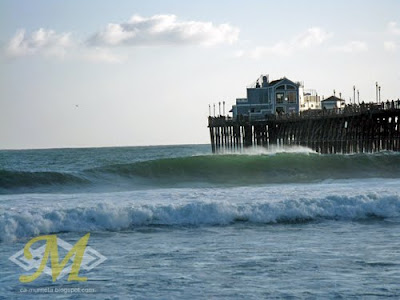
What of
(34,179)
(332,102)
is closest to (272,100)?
(332,102)

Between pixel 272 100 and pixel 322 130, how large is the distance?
1549cm

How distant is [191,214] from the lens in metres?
19.6

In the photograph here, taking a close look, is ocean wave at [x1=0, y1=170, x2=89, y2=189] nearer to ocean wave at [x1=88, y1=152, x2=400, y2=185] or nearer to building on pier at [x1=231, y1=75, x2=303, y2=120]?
ocean wave at [x1=88, y1=152, x2=400, y2=185]

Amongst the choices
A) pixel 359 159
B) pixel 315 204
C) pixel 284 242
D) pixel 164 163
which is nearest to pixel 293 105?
pixel 359 159

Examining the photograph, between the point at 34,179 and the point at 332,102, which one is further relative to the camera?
the point at 332,102

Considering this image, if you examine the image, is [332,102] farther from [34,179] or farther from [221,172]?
[34,179]

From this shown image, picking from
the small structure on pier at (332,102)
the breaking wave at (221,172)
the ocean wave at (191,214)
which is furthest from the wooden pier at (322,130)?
the ocean wave at (191,214)

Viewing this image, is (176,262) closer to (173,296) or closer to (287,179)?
(173,296)

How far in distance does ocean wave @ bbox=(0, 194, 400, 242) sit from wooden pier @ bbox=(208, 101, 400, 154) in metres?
38.0

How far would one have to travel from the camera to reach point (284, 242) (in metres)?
15.5

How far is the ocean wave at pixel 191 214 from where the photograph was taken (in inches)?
714

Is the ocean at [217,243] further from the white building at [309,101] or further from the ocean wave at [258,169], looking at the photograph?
the white building at [309,101]

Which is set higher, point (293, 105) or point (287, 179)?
point (293, 105)

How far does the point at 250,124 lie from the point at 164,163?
30.8m
